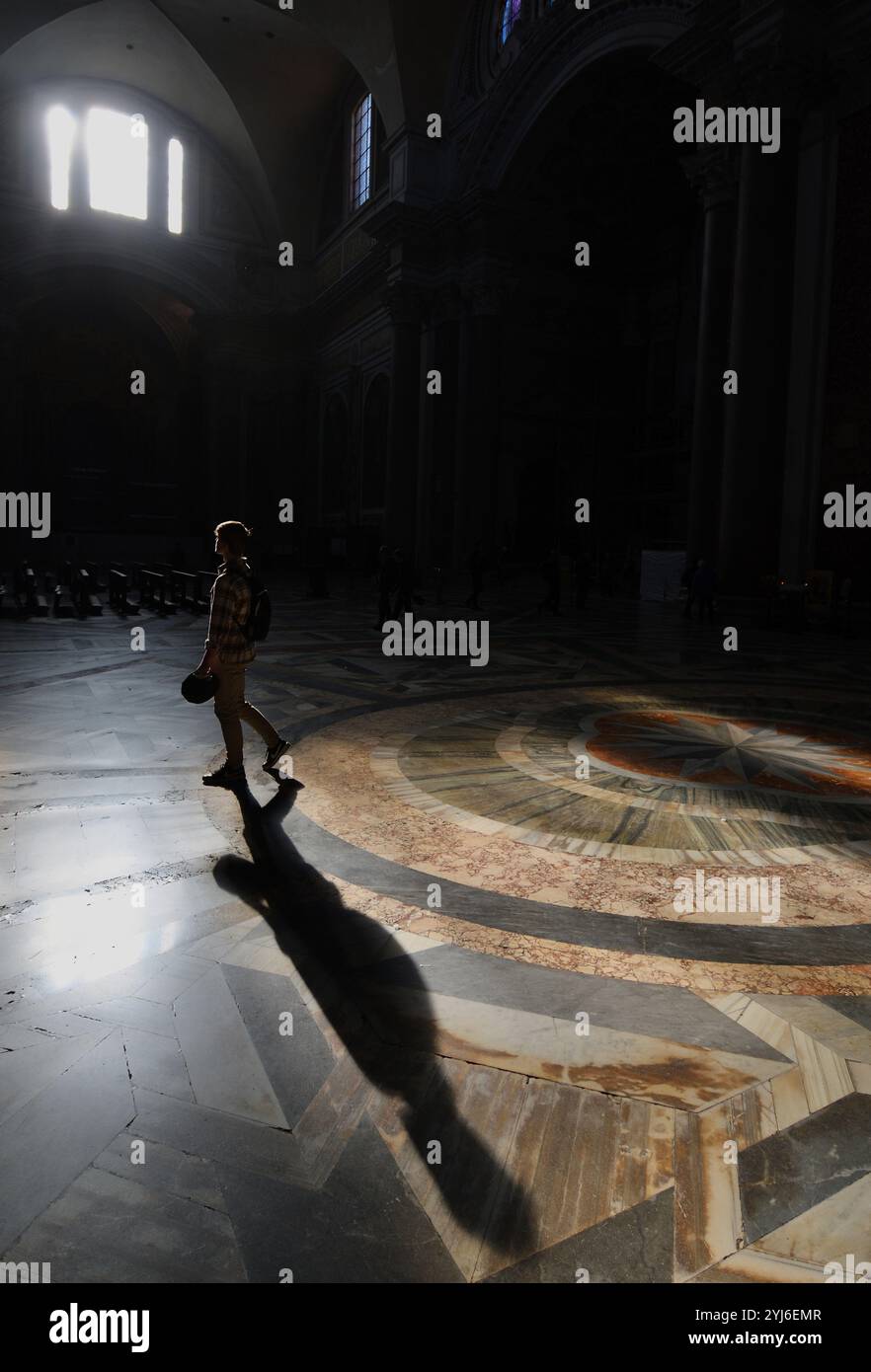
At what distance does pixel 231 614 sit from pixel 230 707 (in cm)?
54

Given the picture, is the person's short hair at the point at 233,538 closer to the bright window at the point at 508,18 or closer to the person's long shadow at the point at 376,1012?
the person's long shadow at the point at 376,1012

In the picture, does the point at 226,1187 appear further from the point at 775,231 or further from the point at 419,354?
the point at 419,354

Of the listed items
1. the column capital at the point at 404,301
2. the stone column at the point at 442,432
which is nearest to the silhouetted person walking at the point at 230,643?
A: the stone column at the point at 442,432

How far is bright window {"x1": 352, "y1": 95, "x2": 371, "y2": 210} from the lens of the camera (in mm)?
30141

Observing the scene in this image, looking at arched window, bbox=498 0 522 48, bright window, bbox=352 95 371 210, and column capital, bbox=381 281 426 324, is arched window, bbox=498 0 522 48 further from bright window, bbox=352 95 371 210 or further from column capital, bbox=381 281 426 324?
bright window, bbox=352 95 371 210

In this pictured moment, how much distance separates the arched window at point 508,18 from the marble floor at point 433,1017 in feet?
83.3

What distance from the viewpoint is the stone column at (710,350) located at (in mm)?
16938

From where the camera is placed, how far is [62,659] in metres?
9.33

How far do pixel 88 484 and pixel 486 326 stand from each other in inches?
747

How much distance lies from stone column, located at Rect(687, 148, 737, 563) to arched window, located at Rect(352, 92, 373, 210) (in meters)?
17.0

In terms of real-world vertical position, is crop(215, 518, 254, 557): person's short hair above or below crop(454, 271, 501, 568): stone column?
below

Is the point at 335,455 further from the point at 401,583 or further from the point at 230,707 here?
the point at 230,707

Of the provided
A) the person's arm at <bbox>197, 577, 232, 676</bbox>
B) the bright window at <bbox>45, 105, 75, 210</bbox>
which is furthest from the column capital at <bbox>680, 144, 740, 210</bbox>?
the bright window at <bbox>45, 105, 75, 210</bbox>

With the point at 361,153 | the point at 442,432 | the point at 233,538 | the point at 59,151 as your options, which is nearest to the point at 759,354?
the point at 442,432
